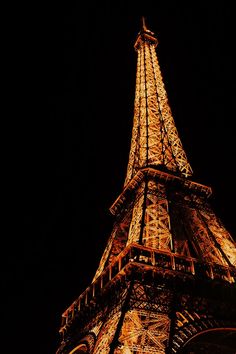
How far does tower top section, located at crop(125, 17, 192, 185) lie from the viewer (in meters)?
21.7

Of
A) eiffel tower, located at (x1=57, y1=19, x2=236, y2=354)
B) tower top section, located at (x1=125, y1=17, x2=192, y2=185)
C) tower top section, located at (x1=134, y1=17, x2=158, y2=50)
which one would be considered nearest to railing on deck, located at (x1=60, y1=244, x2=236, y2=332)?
eiffel tower, located at (x1=57, y1=19, x2=236, y2=354)

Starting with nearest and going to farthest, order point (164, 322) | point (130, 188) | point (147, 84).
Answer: point (164, 322) < point (130, 188) < point (147, 84)

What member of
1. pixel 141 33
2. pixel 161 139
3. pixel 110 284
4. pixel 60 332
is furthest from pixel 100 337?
pixel 141 33

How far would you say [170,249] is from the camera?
50.5 ft

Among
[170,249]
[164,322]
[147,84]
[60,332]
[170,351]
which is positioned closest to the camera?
[170,351]

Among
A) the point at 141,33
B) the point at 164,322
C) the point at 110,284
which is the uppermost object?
the point at 141,33

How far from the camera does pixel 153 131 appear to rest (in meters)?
23.4

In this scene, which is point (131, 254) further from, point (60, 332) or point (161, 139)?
point (161, 139)

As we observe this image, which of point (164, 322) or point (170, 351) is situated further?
point (164, 322)

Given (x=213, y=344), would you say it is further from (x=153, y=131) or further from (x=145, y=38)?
(x=145, y=38)

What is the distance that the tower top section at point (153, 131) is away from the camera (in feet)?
71.3

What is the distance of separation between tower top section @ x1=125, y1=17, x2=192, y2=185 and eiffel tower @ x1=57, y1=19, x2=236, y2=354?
0.07 metres

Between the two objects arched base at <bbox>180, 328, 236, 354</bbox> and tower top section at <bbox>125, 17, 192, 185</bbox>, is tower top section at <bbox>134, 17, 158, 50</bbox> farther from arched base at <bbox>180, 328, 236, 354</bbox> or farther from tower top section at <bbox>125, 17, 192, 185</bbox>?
arched base at <bbox>180, 328, 236, 354</bbox>

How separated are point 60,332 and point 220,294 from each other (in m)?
8.07
